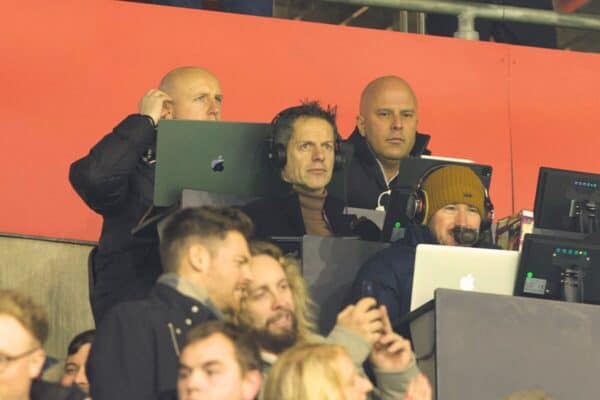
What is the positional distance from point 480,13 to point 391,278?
8.81ft

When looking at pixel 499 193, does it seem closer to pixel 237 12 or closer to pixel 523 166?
pixel 523 166

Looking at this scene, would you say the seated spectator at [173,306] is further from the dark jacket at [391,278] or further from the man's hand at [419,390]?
the dark jacket at [391,278]

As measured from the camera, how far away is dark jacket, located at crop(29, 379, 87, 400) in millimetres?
4391

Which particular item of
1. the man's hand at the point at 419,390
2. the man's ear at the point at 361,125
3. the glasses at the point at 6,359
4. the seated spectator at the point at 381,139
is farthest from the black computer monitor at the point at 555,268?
the man's ear at the point at 361,125

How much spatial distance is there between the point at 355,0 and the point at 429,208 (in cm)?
200

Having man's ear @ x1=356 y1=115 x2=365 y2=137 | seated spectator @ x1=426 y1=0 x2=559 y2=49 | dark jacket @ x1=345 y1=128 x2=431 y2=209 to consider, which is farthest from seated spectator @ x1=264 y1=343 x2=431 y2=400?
seated spectator @ x1=426 y1=0 x2=559 y2=49

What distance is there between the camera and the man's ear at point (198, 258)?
4777 mm

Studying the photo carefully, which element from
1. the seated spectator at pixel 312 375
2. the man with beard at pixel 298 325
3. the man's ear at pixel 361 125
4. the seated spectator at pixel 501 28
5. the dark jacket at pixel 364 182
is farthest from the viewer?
the seated spectator at pixel 501 28

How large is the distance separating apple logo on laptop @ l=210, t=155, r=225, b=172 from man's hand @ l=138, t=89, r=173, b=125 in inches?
16.8

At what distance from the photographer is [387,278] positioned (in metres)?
5.61

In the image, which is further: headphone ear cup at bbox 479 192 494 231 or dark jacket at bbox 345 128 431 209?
dark jacket at bbox 345 128 431 209

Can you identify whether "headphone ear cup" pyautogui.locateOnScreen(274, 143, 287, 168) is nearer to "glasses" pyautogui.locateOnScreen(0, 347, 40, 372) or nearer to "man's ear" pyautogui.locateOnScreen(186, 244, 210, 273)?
"man's ear" pyautogui.locateOnScreen(186, 244, 210, 273)

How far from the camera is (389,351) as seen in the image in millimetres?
5062

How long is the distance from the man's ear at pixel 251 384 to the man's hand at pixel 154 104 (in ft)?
6.90
